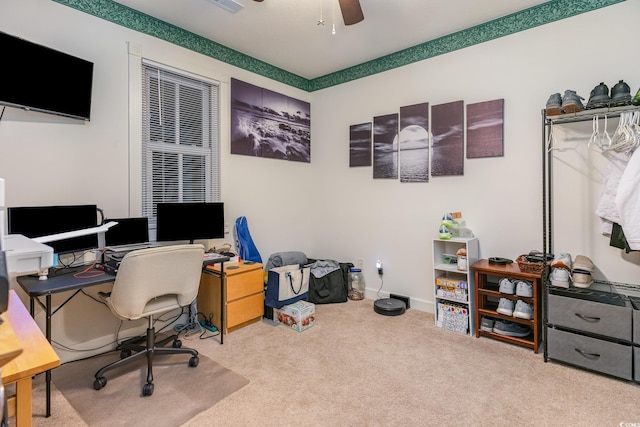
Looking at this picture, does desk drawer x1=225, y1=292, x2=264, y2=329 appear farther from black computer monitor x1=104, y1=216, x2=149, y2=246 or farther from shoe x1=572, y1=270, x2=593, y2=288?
shoe x1=572, y1=270, x2=593, y2=288

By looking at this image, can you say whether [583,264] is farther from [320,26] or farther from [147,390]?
[147,390]

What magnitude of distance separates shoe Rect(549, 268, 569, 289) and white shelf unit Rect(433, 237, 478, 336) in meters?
0.62

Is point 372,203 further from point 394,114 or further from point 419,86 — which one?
point 419,86

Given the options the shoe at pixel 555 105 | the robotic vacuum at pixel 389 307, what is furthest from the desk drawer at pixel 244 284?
the shoe at pixel 555 105

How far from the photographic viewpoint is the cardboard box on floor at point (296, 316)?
3.01 m

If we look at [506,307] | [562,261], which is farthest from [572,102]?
[506,307]

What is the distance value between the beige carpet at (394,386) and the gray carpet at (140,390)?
0.03 m

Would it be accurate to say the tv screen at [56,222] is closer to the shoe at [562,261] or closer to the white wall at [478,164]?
the white wall at [478,164]

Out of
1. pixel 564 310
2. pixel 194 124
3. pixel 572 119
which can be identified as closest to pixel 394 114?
pixel 572 119

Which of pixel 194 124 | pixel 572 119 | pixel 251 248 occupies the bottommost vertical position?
pixel 251 248

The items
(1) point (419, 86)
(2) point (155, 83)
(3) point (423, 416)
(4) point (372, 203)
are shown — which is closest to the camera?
(3) point (423, 416)

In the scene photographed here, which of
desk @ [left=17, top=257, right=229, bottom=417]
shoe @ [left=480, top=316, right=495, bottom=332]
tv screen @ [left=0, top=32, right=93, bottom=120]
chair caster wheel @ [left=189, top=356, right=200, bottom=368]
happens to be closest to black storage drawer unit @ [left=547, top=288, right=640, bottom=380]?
shoe @ [left=480, top=316, right=495, bottom=332]

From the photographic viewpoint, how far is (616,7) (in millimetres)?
2477

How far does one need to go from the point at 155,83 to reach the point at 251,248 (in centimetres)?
181
